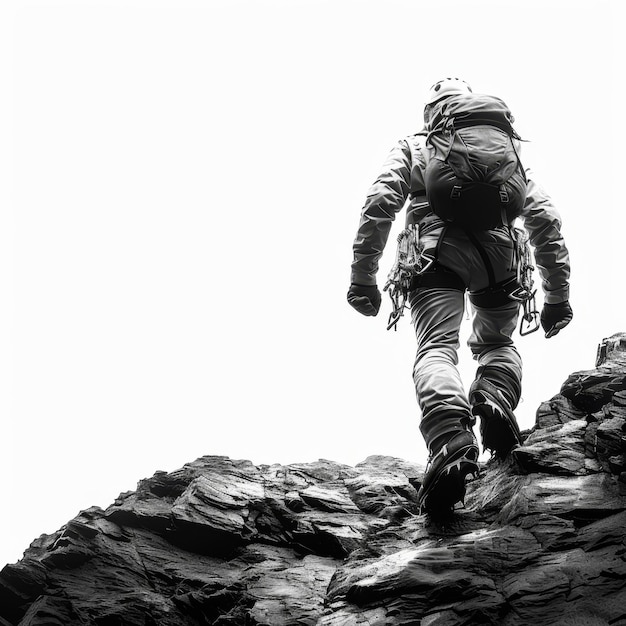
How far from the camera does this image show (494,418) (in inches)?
206

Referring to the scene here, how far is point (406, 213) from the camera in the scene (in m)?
6.22

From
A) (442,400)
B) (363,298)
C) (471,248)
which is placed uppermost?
(471,248)

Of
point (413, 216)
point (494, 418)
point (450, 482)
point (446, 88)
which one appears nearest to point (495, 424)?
point (494, 418)

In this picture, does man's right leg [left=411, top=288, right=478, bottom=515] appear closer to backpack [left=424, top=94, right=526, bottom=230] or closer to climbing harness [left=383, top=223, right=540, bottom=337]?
climbing harness [left=383, top=223, right=540, bottom=337]

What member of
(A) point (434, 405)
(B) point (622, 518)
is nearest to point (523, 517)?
(B) point (622, 518)

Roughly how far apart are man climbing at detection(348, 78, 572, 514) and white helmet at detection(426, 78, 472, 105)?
24 centimetres

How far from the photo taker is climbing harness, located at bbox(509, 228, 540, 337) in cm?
566

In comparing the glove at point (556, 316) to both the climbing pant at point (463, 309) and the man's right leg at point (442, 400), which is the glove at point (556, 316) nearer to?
the climbing pant at point (463, 309)

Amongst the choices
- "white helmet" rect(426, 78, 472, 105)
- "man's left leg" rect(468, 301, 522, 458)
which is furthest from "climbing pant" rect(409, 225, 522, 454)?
"white helmet" rect(426, 78, 472, 105)

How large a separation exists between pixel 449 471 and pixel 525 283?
2077 mm

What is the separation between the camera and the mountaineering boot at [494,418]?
5219mm

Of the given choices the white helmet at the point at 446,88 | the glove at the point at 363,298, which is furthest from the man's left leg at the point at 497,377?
the white helmet at the point at 446,88

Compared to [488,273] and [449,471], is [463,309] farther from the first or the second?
[449,471]

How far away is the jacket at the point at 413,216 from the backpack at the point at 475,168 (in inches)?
9.3
